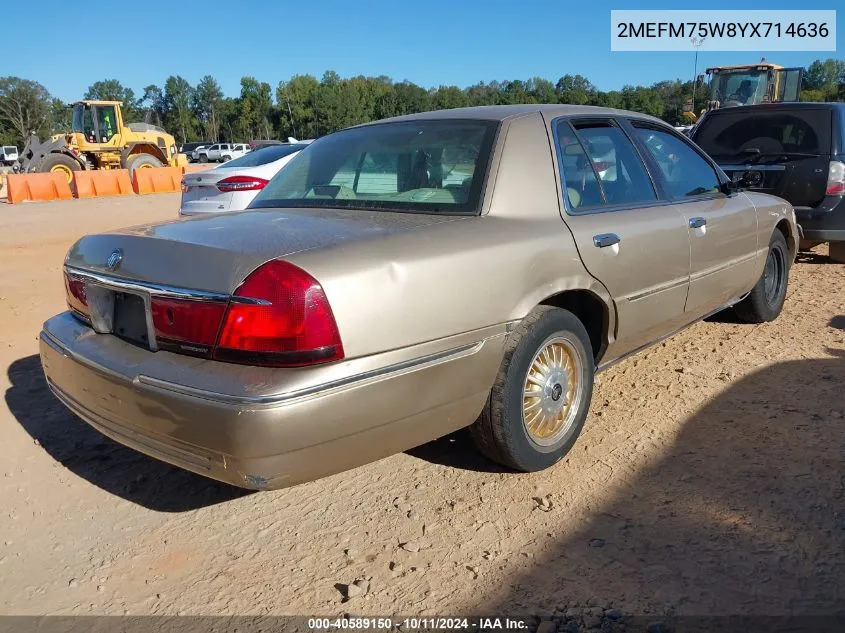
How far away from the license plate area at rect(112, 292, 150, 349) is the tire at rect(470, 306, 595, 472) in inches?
51.2

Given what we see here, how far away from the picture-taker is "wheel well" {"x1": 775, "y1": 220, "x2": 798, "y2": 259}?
5098mm

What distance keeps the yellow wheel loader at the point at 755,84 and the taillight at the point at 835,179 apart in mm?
14263

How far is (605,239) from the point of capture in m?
3.15

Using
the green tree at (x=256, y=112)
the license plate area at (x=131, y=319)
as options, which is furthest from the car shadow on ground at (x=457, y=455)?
the green tree at (x=256, y=112)

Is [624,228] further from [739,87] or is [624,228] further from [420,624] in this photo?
[739,87]

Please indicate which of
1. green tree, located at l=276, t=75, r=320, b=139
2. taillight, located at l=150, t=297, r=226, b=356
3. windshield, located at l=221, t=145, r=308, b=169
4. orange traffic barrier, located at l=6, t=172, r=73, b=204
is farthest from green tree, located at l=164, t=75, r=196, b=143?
taillight, located at l=150, t=297, r=226, b=356

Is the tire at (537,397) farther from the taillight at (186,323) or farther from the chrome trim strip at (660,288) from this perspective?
the taillight at (186,323)

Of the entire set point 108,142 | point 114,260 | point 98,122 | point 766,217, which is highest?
point 98,122

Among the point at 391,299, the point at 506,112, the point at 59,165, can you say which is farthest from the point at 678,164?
the point at 59,165

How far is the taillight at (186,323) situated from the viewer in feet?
7.34

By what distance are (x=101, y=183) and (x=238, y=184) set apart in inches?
570

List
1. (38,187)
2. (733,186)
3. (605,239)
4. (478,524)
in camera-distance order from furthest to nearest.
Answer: (38,187) < (733,186) < (605,239) < (478,524)

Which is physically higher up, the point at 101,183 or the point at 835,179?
the point at 101,183

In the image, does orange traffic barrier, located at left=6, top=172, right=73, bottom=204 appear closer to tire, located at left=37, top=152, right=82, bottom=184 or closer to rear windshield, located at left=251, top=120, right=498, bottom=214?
tire, located at left=37, top=152, right=82, bottom=184
